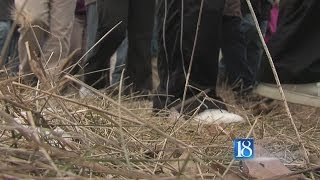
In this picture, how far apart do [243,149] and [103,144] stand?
25 cm

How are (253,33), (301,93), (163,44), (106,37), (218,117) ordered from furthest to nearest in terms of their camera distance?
(253,33) < (106,37) < (163,44) < (301,93) < (218,117)

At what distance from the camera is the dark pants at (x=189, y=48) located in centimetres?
188

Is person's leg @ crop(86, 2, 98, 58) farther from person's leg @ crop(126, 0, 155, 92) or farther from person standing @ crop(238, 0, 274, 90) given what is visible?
person standing @ crop(238, 0, 274, 90)

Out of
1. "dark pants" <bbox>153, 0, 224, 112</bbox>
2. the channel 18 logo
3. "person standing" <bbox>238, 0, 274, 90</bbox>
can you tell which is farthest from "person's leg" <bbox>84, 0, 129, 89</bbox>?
the channel 18 logo

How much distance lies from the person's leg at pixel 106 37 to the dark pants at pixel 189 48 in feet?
1.11

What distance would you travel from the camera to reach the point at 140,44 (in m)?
2.57

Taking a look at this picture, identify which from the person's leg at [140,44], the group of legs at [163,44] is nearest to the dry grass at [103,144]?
the group of legs at [163,44]

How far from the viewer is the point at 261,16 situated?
125 inches

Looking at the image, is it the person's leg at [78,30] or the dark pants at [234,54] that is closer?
the dark pants at [234,54]

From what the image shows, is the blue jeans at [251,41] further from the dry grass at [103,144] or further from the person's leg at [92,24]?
the dry grass at [103,144]

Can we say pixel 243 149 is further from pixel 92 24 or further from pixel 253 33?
pixel 253 33

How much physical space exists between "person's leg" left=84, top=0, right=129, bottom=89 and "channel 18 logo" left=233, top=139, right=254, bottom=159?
1372 millimetres

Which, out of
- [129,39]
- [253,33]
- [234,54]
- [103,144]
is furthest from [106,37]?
[103,144]

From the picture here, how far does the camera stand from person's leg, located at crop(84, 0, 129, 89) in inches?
90.8
